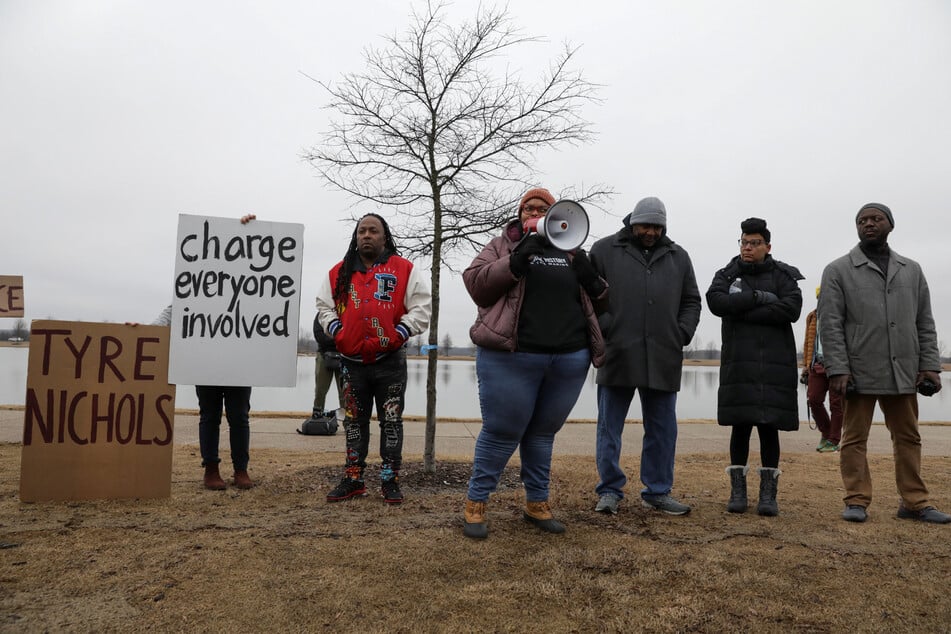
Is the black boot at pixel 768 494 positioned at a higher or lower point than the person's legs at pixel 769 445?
lower

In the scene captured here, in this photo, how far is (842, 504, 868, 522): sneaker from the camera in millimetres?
4109

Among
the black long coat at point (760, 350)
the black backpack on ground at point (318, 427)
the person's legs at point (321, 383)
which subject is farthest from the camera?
the person's legs at point (321, 383)

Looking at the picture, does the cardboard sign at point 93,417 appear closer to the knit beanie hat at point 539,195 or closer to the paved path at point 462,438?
the paved path at point 462,438

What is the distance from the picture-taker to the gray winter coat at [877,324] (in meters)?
4.22

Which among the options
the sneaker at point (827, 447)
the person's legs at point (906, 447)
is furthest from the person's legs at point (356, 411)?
the sneaker at point (827, 447)

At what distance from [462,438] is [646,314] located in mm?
4188

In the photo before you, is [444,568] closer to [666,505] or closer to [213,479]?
[666,505]

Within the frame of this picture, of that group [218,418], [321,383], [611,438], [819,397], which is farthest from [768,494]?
[321,383]

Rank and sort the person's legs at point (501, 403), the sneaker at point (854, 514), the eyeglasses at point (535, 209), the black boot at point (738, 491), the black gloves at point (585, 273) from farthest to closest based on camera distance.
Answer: the black boot at point (738, 491), the sneaker at point (854, 514), the eyeglasses at point (535, 209), the black gloves at point (585, 273), the person's legs at point (501, 403)

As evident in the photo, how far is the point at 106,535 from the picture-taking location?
3475 millimetres

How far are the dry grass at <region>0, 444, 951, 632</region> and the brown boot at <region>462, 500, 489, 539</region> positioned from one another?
74 mm

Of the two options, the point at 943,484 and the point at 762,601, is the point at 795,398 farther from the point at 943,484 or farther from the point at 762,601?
the point at 943,484

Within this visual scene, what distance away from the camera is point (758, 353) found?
169 inches

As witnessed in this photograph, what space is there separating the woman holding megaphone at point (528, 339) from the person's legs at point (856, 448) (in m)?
1.95
